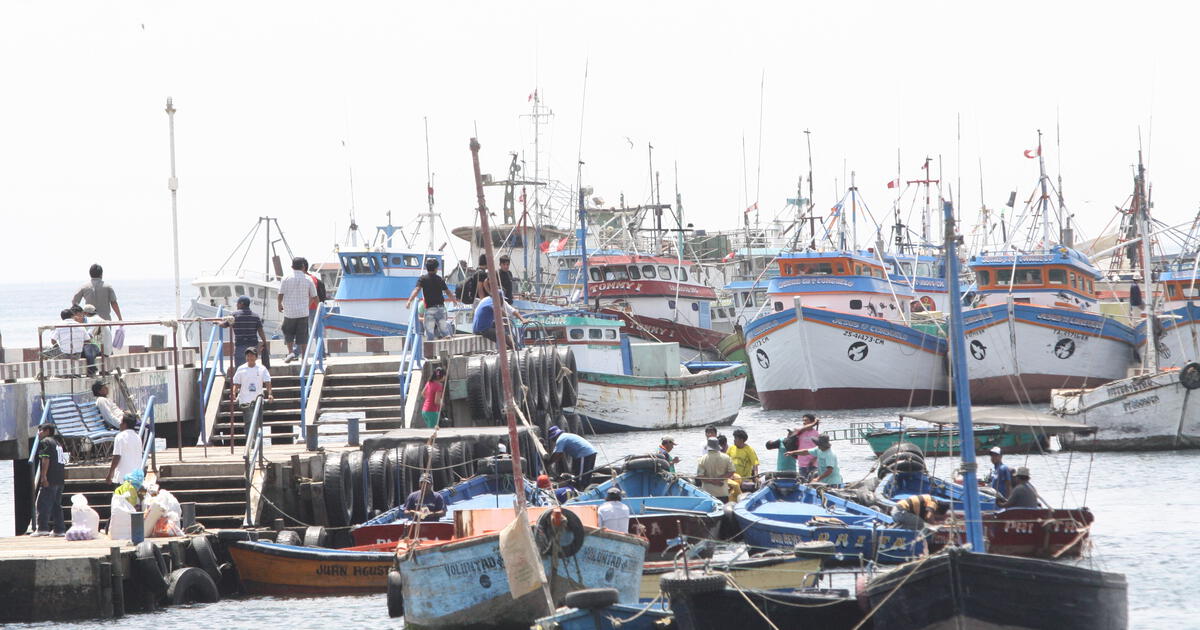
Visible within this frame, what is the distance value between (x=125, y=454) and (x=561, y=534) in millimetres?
7092

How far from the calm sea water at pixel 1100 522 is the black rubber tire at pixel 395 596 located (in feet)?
0.52

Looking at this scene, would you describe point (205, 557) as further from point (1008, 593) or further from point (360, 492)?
point (1008, 593)

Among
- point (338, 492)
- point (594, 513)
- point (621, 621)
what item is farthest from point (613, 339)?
point (621, 621)

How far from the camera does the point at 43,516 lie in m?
19.3

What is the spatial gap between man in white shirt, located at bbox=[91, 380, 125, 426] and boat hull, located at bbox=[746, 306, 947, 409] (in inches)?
1258

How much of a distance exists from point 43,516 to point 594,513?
7.18 m

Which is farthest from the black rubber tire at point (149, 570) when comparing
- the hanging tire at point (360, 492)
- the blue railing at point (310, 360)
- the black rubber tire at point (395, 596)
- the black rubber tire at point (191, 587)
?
the blue railing at point (310, 360)

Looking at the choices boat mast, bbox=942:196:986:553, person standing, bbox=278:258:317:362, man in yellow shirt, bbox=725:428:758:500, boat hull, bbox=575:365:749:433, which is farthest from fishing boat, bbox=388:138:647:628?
boat hull, bbox=575:365:749:433

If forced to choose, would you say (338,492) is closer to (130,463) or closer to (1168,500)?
(130,463)

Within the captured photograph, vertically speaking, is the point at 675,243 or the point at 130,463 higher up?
the point at 675,243

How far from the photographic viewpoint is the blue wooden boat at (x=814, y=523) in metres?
19.7

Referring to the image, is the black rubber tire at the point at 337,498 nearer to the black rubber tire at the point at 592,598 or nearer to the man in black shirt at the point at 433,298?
the man in black shirt at the point at 433,298

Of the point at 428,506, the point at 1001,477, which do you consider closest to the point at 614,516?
the point at 428,506

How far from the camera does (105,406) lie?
20750mm
